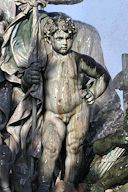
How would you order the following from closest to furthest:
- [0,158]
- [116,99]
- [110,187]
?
1. [0,158]
2. [110,187]
3. [116,99]

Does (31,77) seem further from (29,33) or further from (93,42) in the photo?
(93,42)

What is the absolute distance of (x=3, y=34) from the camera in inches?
493

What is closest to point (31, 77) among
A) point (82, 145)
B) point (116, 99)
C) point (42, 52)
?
point (42, 52)

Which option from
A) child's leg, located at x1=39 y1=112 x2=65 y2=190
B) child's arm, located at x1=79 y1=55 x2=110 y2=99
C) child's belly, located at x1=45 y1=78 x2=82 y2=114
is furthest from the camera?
child's arm, located at x1=79 y1=55 x2=110 y2=99

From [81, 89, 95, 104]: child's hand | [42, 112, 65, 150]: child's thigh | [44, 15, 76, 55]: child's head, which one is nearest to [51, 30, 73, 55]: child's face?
[44, 15, 76, 55]: child's head

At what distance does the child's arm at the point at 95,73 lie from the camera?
39.3 ft

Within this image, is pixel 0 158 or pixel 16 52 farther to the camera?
pixel 16 52

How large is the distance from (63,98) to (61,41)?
33.4 inches

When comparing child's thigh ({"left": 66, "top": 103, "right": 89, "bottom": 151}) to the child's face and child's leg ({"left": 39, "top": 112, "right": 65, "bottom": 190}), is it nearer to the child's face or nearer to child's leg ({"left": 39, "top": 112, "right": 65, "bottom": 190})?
child's leg ({"left": 39, "top": 112, "right": 65, "bottom": 190})

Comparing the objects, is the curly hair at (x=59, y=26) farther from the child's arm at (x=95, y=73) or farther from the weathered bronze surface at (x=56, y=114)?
the child's arm at (x=95, y=73)

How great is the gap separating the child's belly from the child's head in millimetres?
465

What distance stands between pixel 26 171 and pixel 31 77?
4.68 feet

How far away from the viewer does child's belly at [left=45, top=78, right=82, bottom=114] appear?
11750 millimetres

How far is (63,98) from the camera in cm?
1174
